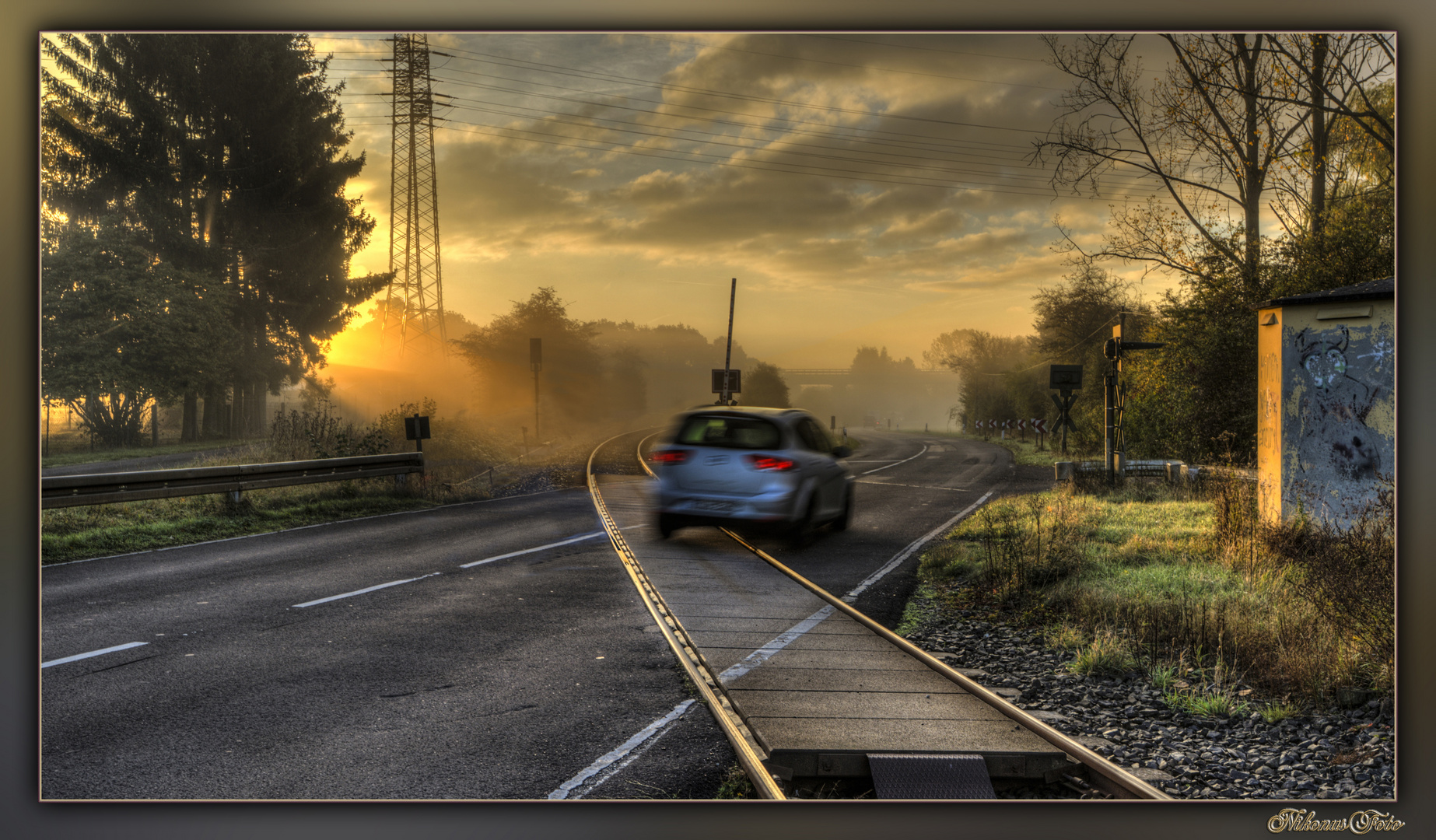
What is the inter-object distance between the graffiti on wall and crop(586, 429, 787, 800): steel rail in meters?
5.48

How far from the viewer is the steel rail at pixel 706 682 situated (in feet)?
11.5

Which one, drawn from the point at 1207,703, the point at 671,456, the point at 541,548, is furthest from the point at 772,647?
the point at 541,548

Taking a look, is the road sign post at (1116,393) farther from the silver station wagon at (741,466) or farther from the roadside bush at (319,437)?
the roadside bush at (319,437)

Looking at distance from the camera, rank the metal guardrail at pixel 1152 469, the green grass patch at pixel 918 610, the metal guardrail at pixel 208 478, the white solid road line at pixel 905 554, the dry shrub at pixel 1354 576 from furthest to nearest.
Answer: the metal guardrail at pixel 1152 469 → the metal guardrail at pixel 208 478 → the white solid road line at pixel 905 554 → the green grass patch at pixel 918 610 → the dry shrub at pixel 1354 576

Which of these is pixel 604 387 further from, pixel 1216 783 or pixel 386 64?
pixel 1216 783

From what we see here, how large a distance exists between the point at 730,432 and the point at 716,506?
0.84 metres

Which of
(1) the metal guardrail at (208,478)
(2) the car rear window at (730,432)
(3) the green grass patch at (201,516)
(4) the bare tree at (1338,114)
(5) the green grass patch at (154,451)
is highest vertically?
(4) the bare tree at (1338,114)

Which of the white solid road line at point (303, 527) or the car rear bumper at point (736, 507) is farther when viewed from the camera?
the white solid road line at point (303, 527)

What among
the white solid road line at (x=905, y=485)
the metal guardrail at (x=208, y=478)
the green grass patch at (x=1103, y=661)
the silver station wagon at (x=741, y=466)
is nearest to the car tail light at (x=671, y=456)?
the silver station wagon at (x=741, y=466)

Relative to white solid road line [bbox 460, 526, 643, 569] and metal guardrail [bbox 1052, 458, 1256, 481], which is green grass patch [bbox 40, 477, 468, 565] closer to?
white solid road line [bbox 460, 526, 643, 569]

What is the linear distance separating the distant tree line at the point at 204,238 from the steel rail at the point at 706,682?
170 inches

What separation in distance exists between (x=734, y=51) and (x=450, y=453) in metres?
16.5

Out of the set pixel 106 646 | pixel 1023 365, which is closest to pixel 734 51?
pixel 106 646

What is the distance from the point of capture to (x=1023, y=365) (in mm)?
23516
